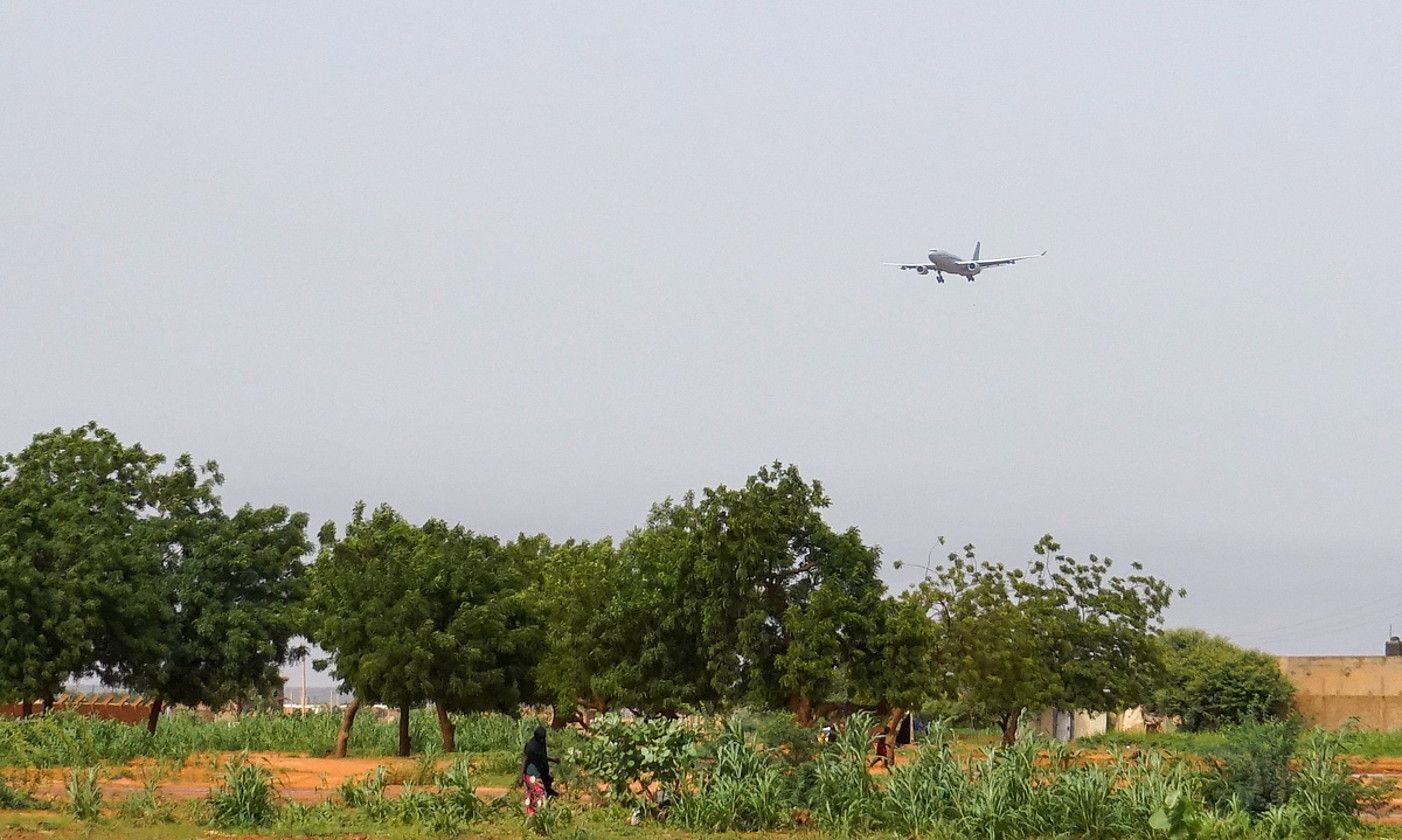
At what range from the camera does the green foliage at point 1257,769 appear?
73.3ft

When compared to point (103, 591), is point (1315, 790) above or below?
below

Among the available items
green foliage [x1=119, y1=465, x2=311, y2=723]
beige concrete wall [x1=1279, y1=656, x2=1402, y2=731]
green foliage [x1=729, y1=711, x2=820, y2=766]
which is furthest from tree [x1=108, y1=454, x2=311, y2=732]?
beige concrete wall [x1=1279, y1=656, x2=1402, y2=731]

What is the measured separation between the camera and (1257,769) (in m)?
22.5

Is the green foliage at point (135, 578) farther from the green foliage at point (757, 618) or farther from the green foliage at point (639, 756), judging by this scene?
the green foliage at point (639, 756)

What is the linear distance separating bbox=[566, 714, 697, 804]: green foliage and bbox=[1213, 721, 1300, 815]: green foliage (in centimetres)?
712

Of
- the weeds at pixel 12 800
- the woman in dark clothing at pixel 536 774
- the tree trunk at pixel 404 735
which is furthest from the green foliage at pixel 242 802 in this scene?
the tree trunk at pixel 404 735

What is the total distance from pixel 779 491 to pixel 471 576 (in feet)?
48.3

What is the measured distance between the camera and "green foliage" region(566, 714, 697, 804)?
939 inches

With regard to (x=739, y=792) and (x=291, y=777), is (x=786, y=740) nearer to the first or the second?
(x=739, y=792)

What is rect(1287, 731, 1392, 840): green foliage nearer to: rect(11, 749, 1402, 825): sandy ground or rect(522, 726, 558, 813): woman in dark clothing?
rect(11, 749, 1402, 825): sandy ground

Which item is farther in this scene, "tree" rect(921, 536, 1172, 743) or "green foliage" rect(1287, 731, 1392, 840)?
"tree" rect(921, 536, 1172, 743)

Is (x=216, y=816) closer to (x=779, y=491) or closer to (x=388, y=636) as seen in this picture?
(x=779, y=491)

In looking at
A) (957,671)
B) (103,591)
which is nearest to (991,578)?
(957,671)

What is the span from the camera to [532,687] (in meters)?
50.8
